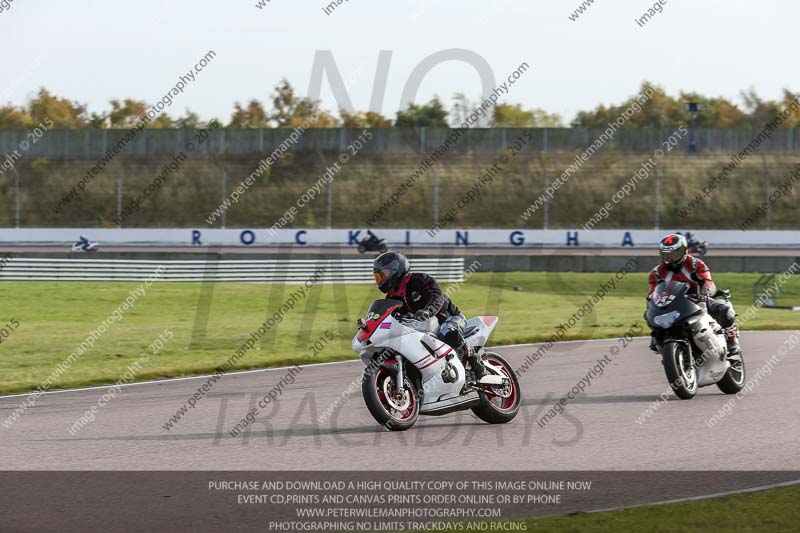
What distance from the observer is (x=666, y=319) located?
11.5 meters

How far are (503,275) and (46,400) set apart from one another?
22.2 m

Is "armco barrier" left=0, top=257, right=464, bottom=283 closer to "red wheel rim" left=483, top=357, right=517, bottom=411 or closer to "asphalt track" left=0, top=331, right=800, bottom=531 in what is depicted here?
"asphalt track" left=0, top=331, right=800, bottom=531

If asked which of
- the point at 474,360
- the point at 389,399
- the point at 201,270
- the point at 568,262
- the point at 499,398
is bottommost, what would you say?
the point at 201,270

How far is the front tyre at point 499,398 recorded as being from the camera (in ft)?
32.9

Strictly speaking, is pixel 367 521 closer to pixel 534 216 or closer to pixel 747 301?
pixel 747 301

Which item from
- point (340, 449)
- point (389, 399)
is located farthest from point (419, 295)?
point (340, 449)

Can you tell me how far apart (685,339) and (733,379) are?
95cm

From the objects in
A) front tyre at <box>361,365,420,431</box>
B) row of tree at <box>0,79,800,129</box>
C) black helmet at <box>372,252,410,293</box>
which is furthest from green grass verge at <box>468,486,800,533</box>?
row of tree at <box>0,79,800,129</box>

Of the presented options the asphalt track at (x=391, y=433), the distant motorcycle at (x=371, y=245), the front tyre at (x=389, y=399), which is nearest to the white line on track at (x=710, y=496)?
the asphalt track at (x=391, y=433)

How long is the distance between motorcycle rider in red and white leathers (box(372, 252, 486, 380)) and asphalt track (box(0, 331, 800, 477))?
28.6 inches

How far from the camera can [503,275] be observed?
33281 mm

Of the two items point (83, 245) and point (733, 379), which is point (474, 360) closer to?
point (733, 379)

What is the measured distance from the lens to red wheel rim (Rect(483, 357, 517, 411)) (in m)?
10.1

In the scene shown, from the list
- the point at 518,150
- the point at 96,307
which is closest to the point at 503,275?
the point at 96,307
